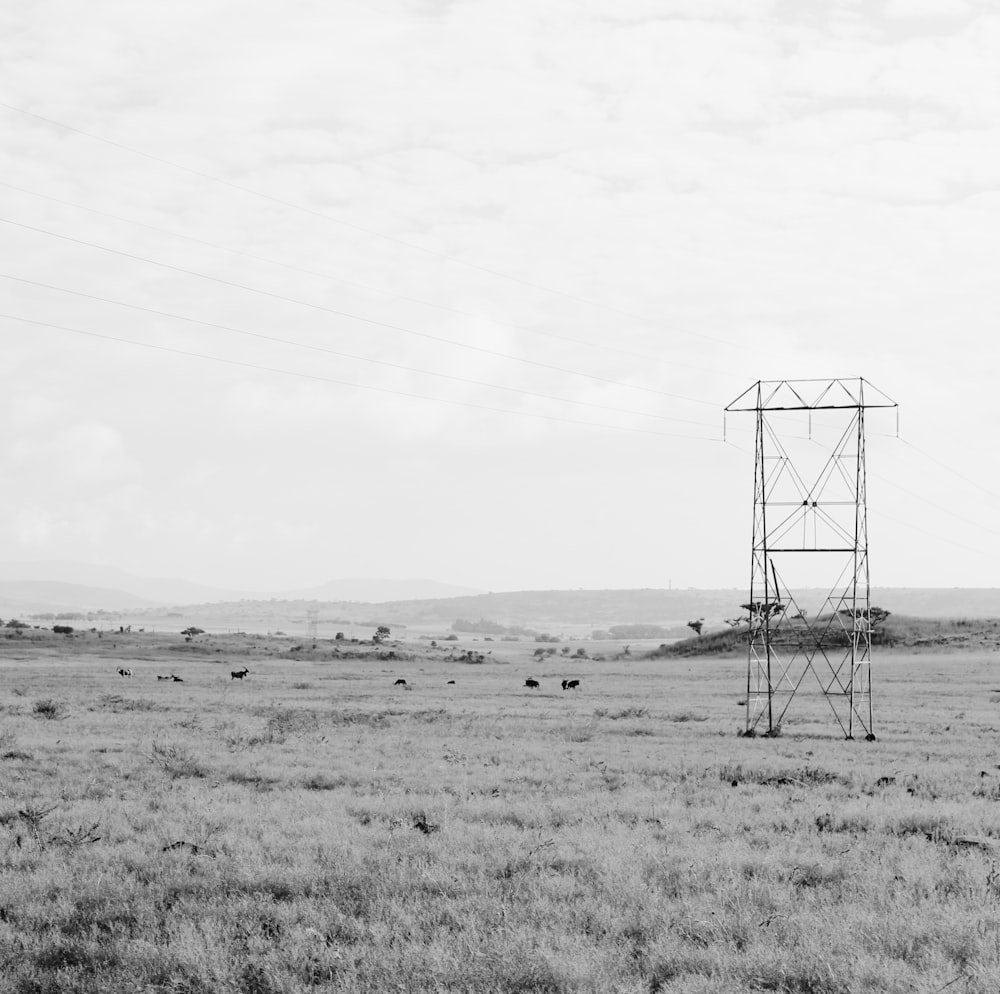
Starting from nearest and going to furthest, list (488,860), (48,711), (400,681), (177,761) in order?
(488,860) < (177,761) < (48,711) < (400,681)

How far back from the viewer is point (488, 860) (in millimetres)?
13742

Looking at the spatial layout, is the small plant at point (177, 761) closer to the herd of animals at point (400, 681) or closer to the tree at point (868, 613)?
the tree at point (868, 613)

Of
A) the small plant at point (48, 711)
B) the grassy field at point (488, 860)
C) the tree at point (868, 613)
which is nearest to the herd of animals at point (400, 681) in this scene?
the tree at point (868, 613)

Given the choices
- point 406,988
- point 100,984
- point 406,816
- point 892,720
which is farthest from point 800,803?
point 892,720

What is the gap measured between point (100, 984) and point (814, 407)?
90.3 feet

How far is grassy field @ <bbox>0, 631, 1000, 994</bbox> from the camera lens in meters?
9.90

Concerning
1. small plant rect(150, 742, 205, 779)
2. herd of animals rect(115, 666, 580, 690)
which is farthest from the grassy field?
herd of animals rect(115, 666, 580, 690)

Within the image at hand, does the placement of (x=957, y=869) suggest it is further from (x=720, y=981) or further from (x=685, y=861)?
(x=720, y=981)

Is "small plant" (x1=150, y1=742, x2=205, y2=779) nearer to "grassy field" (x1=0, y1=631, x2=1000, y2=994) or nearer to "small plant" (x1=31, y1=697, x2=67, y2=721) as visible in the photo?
"grassy field" (x1=0, y1=631, x2=1000, y2=994)

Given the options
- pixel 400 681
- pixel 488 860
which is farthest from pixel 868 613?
pixel 400 681

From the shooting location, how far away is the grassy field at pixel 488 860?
9898 millimetres

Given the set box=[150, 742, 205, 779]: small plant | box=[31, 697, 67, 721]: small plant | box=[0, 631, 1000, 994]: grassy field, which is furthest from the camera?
box=[31, 697, 67, 721]: small plant

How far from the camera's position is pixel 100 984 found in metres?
9.67

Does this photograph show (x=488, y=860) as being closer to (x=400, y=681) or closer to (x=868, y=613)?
(x=868, y=613)
